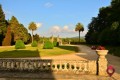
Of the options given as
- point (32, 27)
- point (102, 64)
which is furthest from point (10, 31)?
point (102, 64)

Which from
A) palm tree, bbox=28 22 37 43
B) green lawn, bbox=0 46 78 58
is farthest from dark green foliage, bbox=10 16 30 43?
green lawn, bbox=0 46 78 58

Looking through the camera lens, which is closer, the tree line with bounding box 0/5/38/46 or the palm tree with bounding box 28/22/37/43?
the tree line with bounding box 0/5/38/46

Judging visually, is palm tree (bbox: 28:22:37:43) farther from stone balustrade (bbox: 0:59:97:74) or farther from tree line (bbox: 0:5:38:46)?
stone balustrade (bbox: 0:59:97:74)

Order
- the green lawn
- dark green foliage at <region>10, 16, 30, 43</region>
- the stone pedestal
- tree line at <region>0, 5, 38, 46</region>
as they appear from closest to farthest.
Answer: the stone pedestal
the green lawn
tree line at <region>0, 5, 38, 46</region>
dark green foliage at <region>10, 16, 30, 43</region>

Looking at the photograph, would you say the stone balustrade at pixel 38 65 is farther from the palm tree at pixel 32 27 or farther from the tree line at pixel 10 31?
the palm tree at pixel 32 27

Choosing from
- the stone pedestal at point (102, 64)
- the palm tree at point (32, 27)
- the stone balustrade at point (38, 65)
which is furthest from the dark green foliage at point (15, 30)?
the stone pedestal at point (102, 64)

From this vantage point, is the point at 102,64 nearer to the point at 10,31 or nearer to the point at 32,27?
the point at 10,31

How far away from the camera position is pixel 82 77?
14.0 meters

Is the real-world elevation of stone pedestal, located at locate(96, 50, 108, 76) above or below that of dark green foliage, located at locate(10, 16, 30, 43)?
below

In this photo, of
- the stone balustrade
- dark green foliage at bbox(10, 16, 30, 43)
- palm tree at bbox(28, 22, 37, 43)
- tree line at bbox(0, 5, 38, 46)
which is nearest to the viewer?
the stone balustrade

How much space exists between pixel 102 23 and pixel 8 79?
251 ft

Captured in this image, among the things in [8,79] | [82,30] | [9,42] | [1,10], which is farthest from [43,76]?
[82,30]

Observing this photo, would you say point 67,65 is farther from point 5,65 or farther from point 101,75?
point 5,65

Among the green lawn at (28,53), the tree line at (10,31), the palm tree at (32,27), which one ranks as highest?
the palm tree at (32,27)
